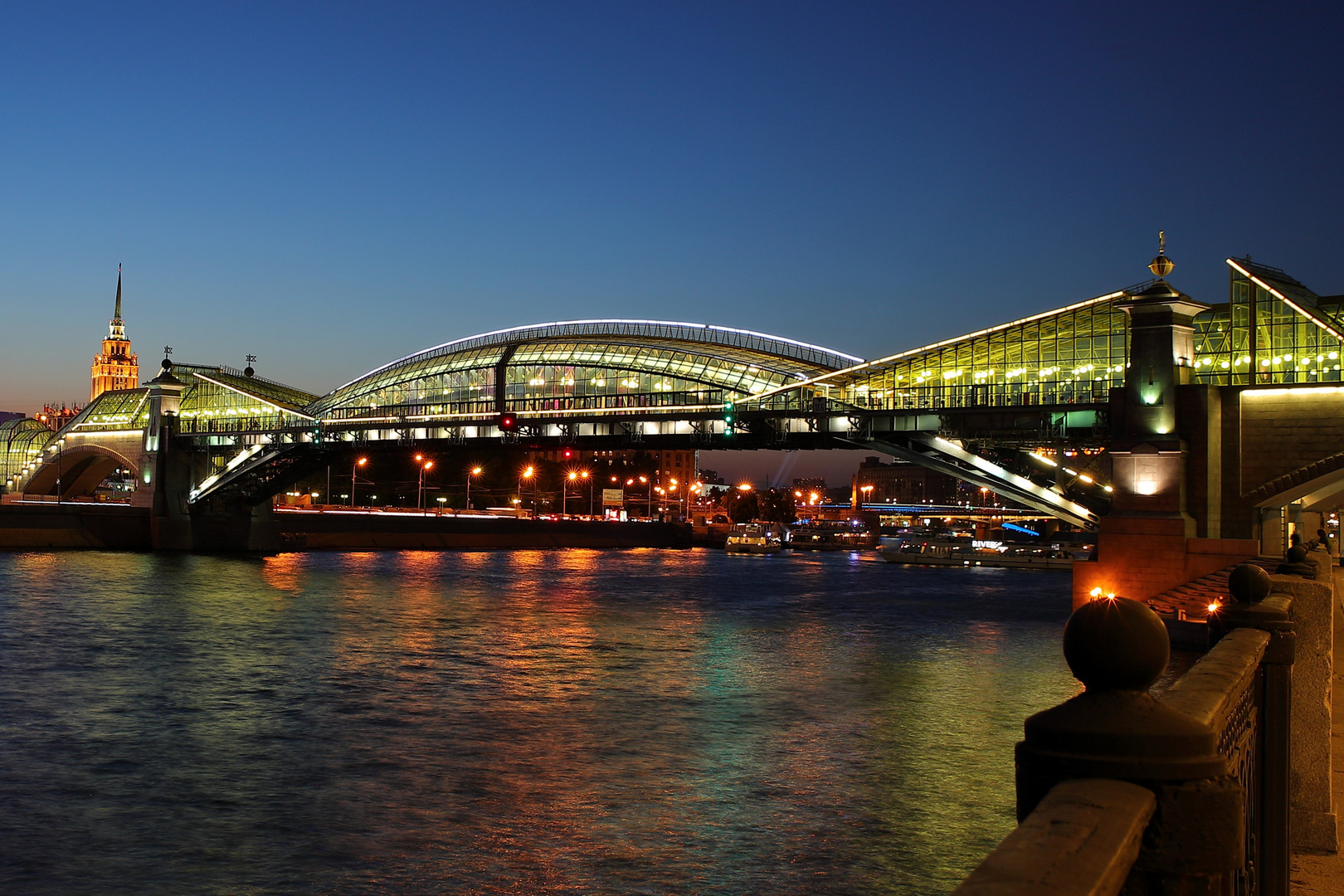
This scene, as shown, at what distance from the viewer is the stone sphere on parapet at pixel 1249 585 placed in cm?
656

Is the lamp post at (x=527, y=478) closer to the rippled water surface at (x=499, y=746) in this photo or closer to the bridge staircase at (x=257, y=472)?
the bridge staircase at (x=257, y=472)

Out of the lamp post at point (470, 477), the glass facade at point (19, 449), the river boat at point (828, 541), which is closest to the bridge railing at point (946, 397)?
the lamp post at point (470, 477)

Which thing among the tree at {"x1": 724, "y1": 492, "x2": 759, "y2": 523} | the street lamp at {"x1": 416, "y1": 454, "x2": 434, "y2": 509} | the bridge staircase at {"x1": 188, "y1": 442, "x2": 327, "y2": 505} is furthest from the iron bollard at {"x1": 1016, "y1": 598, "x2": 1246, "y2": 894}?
the tree at {"x1": 724, "y1": 492, "x2": 759, "y2": 523}

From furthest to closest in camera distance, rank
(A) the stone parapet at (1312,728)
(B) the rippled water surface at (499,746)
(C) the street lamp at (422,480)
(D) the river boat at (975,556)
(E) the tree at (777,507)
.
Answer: (E) the tree at (777,507), (C) the street lamp at (422,480), (D) the river boat at (975,556), (B) the rippled water surface at (499,746), (A) the stone parapet at (1312,728)

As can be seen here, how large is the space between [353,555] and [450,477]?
42313mm

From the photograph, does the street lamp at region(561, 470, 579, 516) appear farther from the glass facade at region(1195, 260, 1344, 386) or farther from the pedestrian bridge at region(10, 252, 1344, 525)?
the glass facade at region(1195, 260, 1344, 386)

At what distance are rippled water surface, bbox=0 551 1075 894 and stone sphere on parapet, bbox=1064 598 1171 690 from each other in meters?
9.58

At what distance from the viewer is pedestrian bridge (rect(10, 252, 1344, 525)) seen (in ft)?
115

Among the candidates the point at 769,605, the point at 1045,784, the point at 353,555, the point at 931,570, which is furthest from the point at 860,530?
the point at 1045,784

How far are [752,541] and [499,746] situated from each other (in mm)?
75778

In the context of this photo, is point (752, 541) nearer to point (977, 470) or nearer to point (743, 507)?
point (977, 470)

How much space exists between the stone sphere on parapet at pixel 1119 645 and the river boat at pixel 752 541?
89.6 metres

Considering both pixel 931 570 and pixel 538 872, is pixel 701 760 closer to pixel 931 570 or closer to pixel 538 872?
pixel 538 872

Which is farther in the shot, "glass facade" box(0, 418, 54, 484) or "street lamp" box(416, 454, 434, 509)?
"street lamp" box(416, 454, 434, 509)
